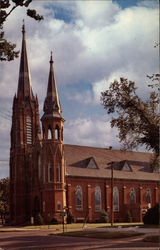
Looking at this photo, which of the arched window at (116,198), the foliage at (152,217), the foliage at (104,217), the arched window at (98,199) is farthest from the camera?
the arched window at (116,198)

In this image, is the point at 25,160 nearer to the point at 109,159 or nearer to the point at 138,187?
the point at 109,159

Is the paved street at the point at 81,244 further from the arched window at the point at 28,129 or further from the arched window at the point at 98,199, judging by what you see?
Result: the arched window at the point at 28,129

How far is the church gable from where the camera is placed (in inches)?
2813

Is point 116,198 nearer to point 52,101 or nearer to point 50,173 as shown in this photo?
point 50,173

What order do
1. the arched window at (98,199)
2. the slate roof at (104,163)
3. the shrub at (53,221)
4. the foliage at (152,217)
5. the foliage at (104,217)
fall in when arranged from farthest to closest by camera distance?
the arched window at (98,199) → the slate roof at (104,163) → the foliage at (104,217) → the shrub at (53,221) → the foliage at (152,217)

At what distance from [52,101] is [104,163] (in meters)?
15.8

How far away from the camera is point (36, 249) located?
24.1 meters

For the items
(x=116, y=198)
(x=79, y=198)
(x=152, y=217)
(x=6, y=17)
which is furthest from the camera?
(x=116, y=198)

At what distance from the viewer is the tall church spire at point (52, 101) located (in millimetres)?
65812

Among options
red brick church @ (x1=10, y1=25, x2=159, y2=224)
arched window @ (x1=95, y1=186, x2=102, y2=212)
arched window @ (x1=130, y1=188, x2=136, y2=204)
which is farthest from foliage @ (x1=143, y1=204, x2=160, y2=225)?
arched window @ (x1=130, y1=188, x2=136, y2=204)

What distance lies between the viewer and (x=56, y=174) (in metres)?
65.1

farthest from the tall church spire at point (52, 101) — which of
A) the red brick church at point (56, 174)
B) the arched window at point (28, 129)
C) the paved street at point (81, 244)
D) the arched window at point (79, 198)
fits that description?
the paved street at point (81, 244)

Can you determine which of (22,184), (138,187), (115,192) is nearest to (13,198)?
(22,184)

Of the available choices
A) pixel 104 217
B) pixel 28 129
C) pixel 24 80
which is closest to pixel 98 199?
pixel 104 217
